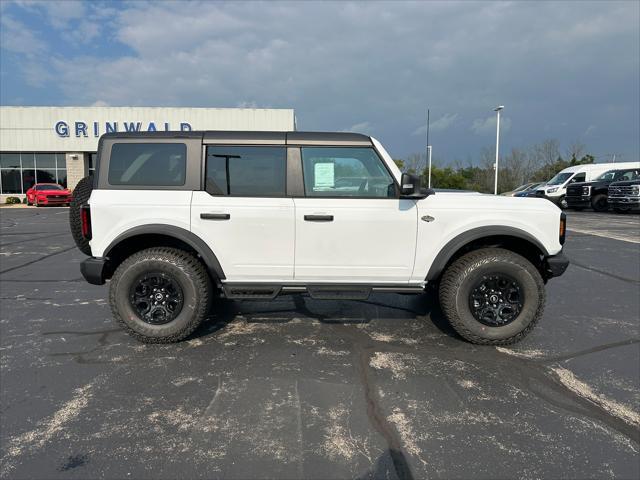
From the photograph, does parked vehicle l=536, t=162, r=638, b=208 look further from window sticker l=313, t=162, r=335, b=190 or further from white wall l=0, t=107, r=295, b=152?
window sticker l=313, t=162, r=335, b=190

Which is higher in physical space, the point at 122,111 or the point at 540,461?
the point at 122,111

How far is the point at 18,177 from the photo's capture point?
3183 cm

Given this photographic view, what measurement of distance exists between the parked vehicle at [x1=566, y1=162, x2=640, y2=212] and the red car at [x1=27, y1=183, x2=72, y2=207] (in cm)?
3083

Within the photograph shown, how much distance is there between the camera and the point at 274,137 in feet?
13.0

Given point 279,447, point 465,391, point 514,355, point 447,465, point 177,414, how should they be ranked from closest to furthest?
point 447,465, point 279,447, point 177,414, point 465,391, point 514,355

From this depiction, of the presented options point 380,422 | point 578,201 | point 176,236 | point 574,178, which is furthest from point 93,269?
point 574,178

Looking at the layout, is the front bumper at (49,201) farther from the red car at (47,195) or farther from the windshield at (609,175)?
the windshield at (609,175)

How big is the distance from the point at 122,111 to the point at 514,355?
111 ft

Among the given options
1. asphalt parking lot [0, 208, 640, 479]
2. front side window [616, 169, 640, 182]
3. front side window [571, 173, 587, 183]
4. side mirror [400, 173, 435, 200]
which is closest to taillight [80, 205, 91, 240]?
asphalt parking lot [0, 208, 640, 479]

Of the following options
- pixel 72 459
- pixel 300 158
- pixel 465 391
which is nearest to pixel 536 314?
pixel 465 391

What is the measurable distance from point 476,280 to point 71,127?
1376 inches

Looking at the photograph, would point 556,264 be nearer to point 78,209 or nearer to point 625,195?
point 78,209

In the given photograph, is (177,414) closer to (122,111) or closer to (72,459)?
(72,459)

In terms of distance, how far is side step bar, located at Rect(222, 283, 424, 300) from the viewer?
3.94 metres
